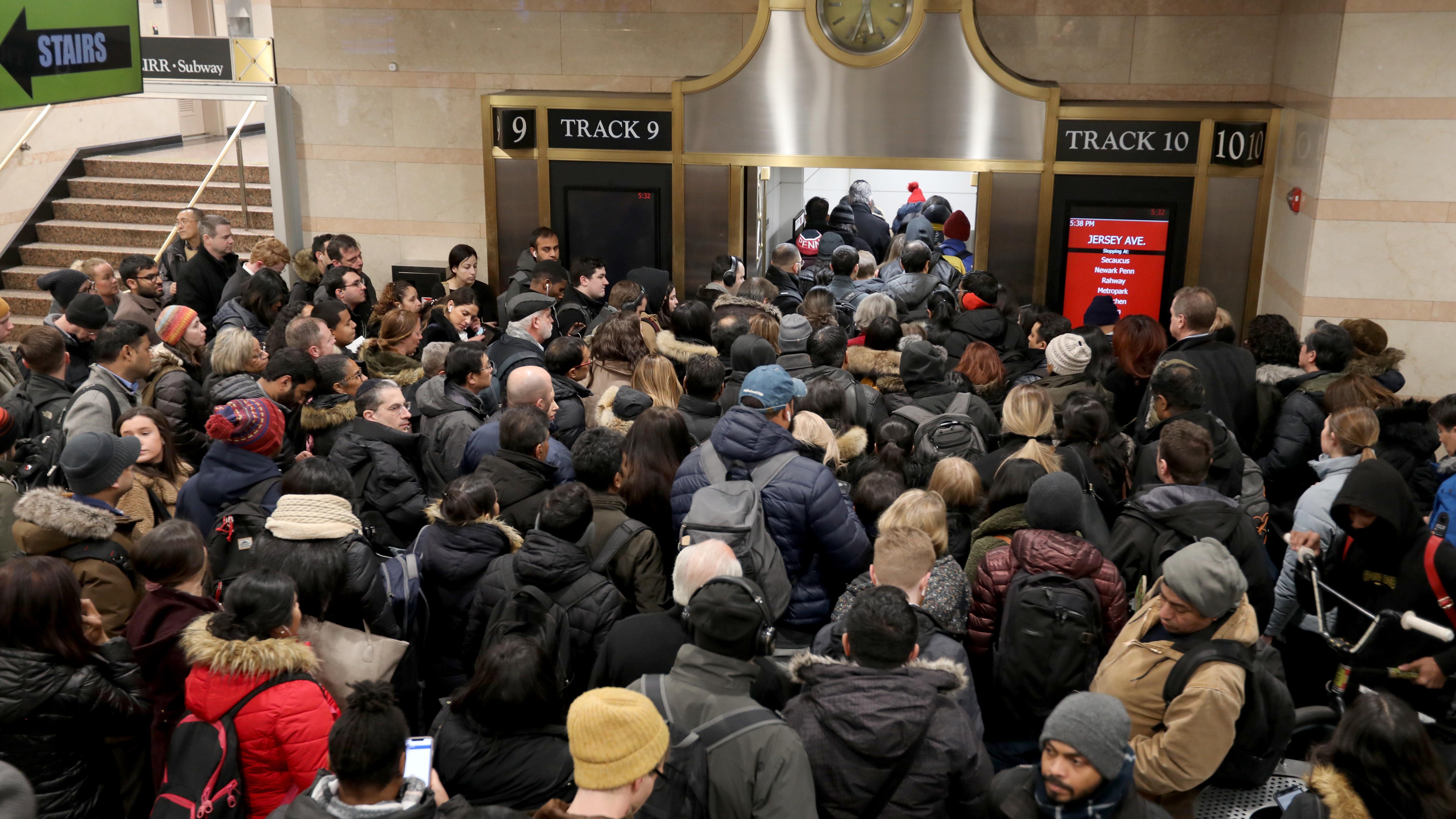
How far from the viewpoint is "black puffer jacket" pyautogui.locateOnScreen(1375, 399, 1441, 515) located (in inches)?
214

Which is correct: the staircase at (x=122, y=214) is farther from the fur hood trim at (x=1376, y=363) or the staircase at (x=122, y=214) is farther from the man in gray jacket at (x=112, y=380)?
the fur hood trim at (x=1376, y=363)

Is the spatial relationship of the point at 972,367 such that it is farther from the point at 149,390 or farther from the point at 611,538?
the point at 149,390

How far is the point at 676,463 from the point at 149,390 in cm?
297

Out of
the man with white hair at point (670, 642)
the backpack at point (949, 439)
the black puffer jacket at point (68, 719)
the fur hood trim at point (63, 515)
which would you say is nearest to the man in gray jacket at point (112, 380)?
the fur hood trim at point (63, 515)

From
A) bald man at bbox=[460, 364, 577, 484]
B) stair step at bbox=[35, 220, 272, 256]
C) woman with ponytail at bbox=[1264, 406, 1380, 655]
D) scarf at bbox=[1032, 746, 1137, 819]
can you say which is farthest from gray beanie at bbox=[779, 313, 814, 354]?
stair step at bbox=[35, 220, 272, 256]

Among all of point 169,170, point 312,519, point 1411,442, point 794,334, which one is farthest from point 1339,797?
point 169,170

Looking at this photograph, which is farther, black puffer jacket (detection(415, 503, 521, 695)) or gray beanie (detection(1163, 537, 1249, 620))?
black puffer jacket (detection(415, 503, 521, 695))

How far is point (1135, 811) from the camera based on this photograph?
267 centimetres

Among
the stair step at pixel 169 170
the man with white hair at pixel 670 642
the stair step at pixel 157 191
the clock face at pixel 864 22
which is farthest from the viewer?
the stair step at pixel 169 170

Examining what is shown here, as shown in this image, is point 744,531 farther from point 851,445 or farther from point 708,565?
point 851,445

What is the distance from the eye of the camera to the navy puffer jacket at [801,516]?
4305 mm

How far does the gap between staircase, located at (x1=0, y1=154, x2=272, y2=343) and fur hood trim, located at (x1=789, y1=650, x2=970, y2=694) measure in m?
9.65

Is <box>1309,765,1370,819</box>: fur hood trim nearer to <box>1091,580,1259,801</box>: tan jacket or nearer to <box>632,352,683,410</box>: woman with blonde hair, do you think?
<box>1091,580,1259,801</box>: tan jacket

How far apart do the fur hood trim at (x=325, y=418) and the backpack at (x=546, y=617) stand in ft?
5.72
